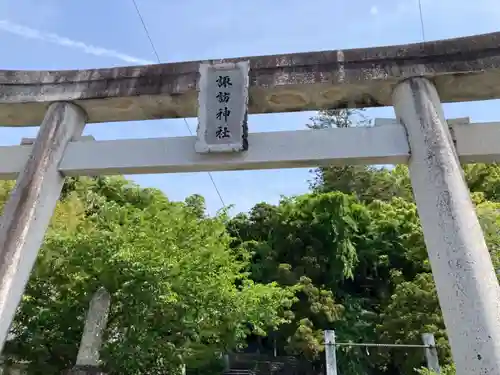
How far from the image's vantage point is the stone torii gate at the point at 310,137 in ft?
11.2

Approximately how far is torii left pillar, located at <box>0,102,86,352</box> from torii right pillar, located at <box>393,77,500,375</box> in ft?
10.8

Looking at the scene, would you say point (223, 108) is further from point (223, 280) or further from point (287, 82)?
point (223, 280)

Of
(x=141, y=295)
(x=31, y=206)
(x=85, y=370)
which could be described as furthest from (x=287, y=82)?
(x=85, y=370)

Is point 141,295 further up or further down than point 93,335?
further up

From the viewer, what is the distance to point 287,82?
4461mm

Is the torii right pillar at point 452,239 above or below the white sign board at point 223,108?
below

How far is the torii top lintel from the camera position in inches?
165

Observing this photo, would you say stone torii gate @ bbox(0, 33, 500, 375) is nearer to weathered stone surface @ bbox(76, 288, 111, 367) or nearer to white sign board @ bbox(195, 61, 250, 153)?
white sign board @ bbox(195, 61, 250, 153)

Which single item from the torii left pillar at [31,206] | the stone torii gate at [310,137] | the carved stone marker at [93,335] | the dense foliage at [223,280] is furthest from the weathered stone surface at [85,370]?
the stone torii gate at [310,137]

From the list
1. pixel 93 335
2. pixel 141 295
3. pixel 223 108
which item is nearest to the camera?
pixel 223 108

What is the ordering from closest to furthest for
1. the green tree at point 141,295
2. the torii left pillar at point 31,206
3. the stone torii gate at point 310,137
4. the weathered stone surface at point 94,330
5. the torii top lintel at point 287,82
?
the stone torii gate at point 310,137 → the torii left pillar at point 31,206 → the torii top lintel at point 287,82 → the weathered stone surface at point 94,330 → the green tree at point 141,295

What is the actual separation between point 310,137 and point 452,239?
1.49m

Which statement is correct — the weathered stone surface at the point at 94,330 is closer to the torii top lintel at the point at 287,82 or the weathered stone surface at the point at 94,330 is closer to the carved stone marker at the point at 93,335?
the carved stone marker at the point at 93,335

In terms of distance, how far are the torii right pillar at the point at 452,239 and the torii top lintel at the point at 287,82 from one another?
0.94 feet
